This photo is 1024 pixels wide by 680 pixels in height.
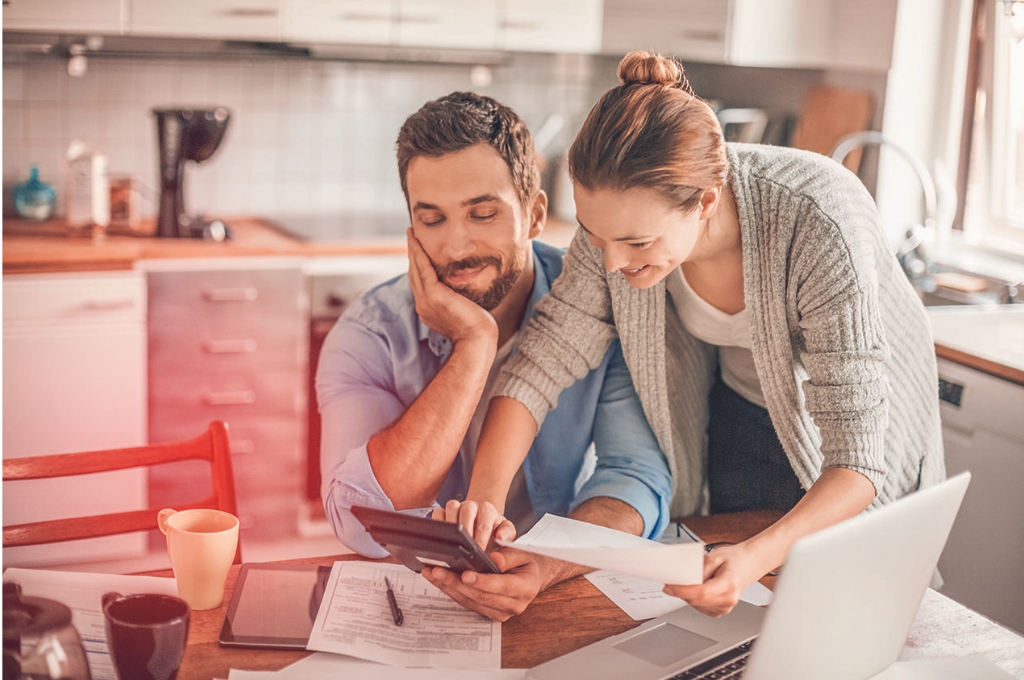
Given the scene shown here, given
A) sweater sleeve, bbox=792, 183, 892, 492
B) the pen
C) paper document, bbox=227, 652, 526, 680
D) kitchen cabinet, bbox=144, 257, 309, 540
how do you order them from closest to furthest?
paper document, bbox=227, 652, 526, 680 < the pen < sweater sleeve, bbox=792, 183, 892, 492 < kitchen cabinet, bbox=144, 257, 309, 540

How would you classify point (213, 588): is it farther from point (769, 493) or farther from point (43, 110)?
point (43, 110)

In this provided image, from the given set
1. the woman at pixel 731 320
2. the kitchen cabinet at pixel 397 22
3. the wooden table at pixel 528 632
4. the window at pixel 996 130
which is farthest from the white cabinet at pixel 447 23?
the wooden table at pixel 528 632

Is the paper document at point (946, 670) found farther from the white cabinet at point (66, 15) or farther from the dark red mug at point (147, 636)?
the white cabinet at point (66, 15)

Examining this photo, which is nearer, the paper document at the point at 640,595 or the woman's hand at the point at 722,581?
the woman's hand at the point at 722,581

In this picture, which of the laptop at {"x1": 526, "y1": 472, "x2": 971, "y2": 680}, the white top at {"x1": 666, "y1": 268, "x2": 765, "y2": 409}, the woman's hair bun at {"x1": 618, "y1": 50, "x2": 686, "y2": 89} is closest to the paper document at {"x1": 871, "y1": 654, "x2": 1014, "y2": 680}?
the laptop at {"x1": 526, "y1": 472, "x2": 971, "y2": 680}

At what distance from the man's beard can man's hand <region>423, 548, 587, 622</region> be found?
50 cm

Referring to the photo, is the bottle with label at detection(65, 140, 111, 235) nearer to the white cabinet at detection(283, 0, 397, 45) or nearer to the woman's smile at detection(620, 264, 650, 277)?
the white cabinet at detection(283, 0, 397, 45)

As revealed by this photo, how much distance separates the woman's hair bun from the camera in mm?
1294

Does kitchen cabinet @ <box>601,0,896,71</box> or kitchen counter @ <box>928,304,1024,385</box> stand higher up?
kitchen cabinet @ <box>601,0,896,71</box>

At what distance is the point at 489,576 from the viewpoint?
116 cm

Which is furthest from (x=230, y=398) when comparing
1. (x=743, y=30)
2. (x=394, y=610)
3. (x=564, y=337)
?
(x=743, y=30)

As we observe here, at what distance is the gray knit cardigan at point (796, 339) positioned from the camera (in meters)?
1.30

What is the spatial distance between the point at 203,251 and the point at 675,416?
1.63m

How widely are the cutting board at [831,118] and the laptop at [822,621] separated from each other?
236 cm
